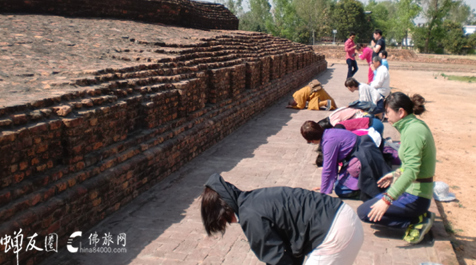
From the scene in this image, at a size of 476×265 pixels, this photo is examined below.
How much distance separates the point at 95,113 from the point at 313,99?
23.6 feet

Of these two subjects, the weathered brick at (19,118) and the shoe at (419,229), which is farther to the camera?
the shoe at (419,229)

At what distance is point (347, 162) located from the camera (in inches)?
183

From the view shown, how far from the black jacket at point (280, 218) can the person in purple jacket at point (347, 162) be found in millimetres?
1674

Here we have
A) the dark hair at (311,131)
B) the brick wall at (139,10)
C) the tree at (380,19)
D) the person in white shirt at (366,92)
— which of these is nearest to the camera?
the dark hair at (311,131)

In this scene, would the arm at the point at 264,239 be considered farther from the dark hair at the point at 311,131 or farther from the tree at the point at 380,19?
the tree at the point at 380,19

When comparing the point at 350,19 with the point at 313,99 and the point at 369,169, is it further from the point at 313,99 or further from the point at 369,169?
the point at 369,169

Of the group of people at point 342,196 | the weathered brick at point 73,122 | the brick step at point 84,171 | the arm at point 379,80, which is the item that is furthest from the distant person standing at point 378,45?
the weathered brick at point 73,122

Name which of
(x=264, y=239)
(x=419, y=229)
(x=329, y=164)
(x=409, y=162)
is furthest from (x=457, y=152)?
(x=264, y=239)

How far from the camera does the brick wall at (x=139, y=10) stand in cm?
836

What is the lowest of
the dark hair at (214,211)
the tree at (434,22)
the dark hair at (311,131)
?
the dark hair at (214,211)

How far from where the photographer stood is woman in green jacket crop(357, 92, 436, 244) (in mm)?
3426

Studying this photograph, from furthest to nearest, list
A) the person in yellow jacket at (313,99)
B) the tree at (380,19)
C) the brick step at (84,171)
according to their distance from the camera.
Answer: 1. the tree at (380,19)
2. the person in yellow jacket at (313,99)
3. the brick step at (84,171)

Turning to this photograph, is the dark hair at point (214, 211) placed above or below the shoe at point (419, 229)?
above

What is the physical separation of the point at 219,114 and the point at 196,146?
1.19m
